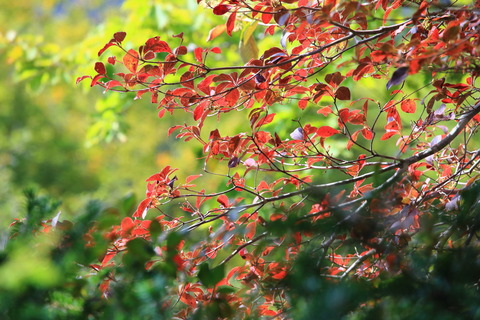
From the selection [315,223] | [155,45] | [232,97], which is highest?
[155,45]

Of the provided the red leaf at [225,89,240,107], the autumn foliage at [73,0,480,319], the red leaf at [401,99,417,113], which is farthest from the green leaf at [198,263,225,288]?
the red leaf at [401,99,417,113]

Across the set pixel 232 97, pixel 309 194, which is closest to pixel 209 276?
pixel 309 194

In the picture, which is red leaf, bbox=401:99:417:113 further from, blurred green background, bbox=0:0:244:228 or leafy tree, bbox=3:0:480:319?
blurred green background, bbox=0:0:244:228

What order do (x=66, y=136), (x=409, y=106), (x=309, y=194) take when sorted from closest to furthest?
(x=309, y=194) < (x=409, y=106) < (x=66, y=136)

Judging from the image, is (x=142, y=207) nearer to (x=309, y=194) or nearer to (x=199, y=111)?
(x=199, y=111)

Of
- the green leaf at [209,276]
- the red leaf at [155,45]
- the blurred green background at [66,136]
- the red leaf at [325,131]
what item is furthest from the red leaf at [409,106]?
the blurred green background at [66,136]

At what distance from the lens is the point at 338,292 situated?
0.64 meters

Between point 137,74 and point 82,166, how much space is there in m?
12.3

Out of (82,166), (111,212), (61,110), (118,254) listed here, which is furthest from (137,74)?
(61,110)

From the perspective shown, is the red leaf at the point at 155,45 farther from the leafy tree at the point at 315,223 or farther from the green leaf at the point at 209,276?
the green leaf at the point at 209,276

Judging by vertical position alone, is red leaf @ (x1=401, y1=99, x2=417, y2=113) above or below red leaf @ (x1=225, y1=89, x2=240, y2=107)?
below

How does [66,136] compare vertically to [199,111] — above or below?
above

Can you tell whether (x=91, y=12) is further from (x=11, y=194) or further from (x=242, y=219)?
(x=242, y=219)

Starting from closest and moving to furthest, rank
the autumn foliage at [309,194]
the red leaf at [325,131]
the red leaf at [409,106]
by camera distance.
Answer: the autumn foliage at [309,194] < the red leaf at [325,131] < the red leaf at [409,106]
